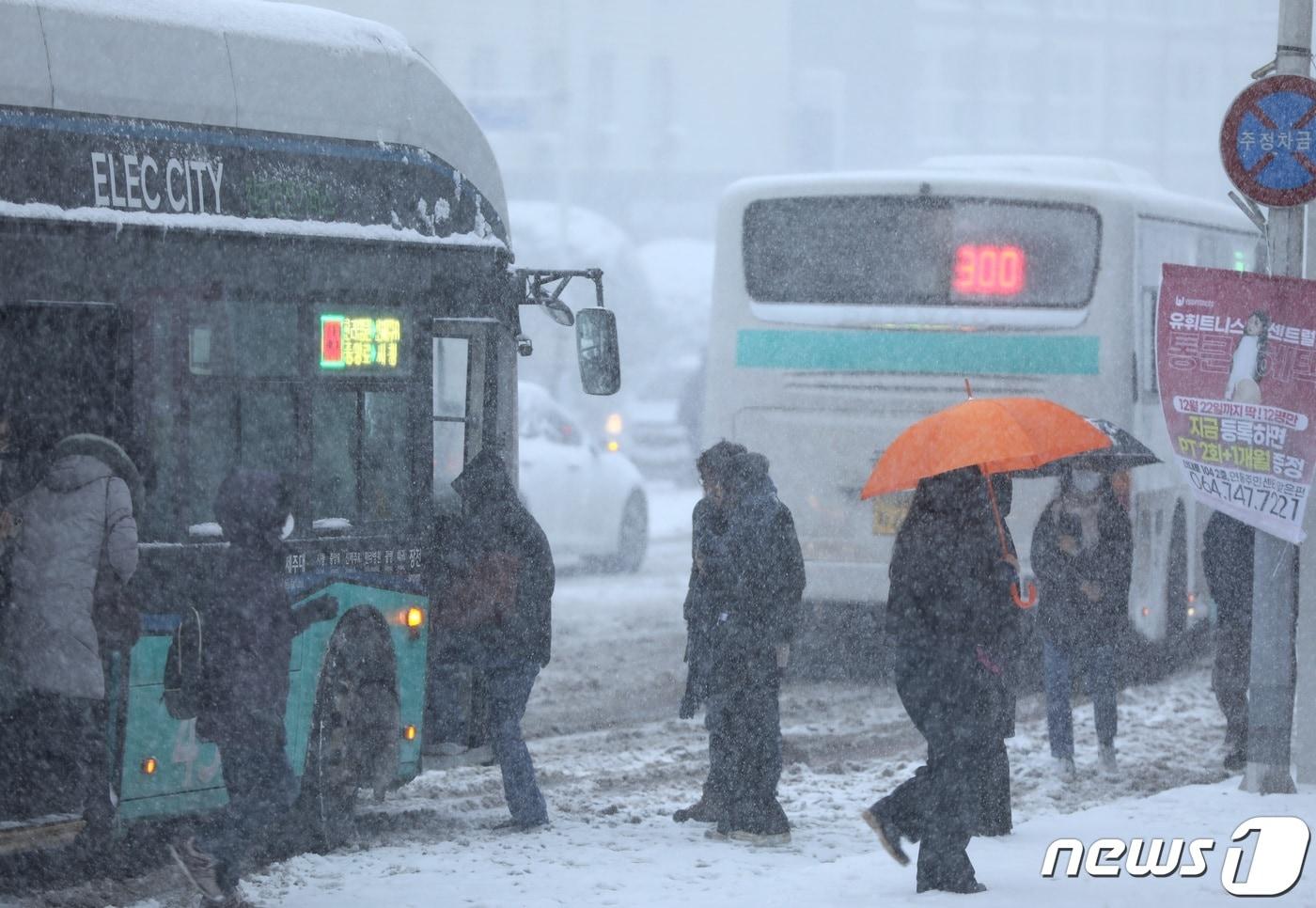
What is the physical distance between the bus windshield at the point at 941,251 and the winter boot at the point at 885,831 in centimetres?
708

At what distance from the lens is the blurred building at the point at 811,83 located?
2648 inches

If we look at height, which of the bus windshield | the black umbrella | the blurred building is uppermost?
the blurred building

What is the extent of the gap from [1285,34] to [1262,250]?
822cm

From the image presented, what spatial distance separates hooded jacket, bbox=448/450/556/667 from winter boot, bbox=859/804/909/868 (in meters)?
1.89

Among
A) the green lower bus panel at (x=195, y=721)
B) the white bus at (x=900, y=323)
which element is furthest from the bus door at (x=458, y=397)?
the white bus at (x=900, y=323)

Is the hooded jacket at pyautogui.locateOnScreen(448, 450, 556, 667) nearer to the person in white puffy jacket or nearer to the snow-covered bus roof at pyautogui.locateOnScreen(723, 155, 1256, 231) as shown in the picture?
the person in white puffy jacket

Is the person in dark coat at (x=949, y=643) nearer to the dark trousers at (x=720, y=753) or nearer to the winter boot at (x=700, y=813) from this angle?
the dark trousers at (x=720, y=753)

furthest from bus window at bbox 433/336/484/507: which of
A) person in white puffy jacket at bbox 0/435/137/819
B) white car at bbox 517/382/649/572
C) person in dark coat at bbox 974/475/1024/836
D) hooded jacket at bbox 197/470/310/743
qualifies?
white car at bbox 517/382/649/572

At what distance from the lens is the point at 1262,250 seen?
1791cm

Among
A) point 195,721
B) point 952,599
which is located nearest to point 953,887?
point 952,599

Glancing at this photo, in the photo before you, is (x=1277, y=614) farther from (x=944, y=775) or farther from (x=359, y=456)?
(x=359, y=456)

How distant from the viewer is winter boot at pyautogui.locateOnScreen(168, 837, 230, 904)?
7.18 meters

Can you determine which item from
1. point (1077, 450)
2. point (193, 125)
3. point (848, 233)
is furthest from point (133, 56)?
point (848, 233)

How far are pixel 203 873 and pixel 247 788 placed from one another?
12.5 inches
